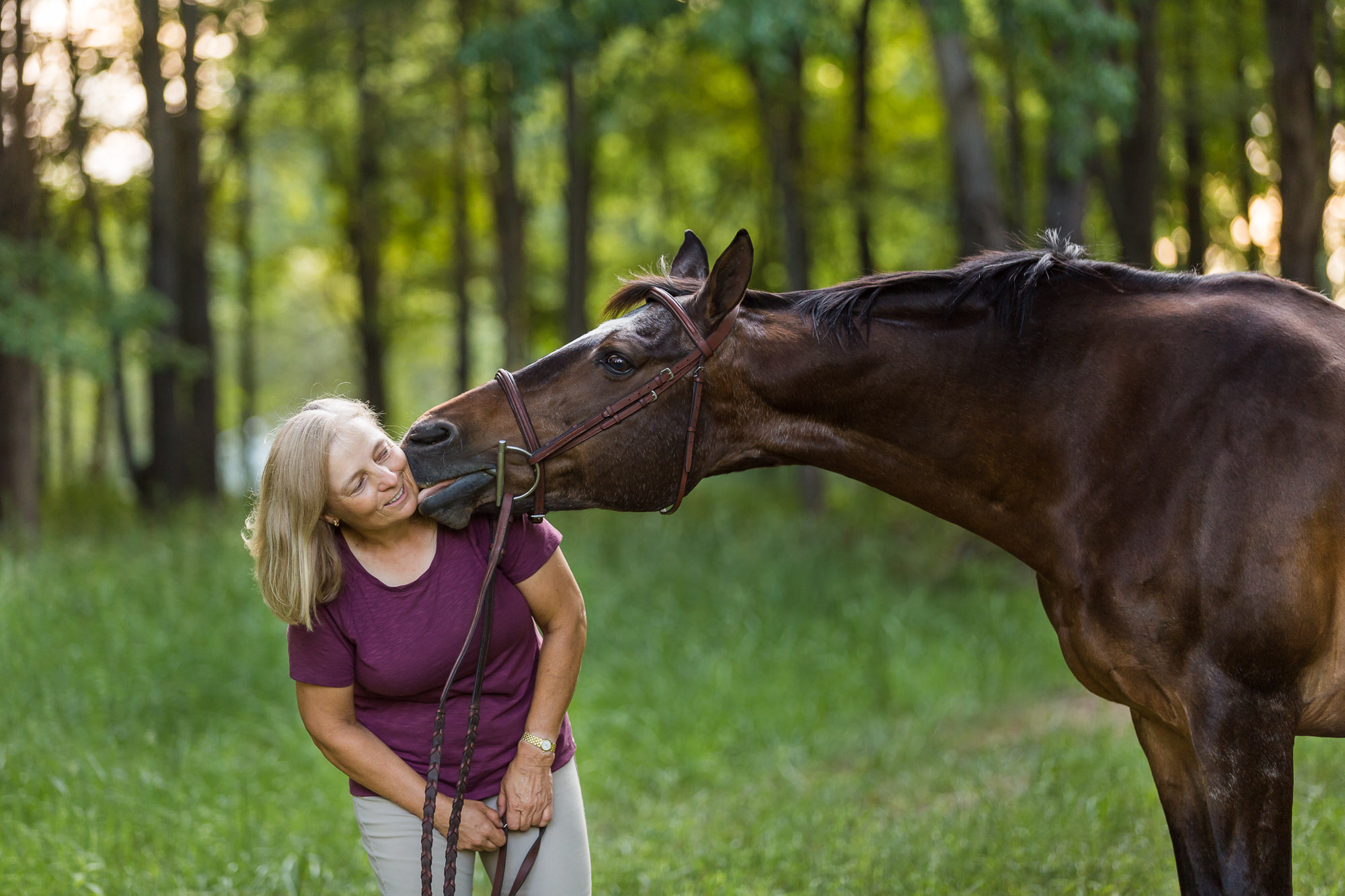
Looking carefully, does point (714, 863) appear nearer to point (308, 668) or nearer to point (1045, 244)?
point (308, 668)

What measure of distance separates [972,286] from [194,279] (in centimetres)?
1227

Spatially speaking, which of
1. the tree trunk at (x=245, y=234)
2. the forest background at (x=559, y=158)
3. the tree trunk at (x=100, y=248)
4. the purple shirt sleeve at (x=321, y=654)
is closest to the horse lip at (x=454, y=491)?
the purple shirt sleeve at (x=321, y=654)

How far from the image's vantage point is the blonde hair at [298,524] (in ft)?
7.73

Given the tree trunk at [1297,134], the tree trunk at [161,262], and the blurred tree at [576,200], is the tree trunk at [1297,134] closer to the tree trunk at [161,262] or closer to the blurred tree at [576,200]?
the blurred tree at [576,200]

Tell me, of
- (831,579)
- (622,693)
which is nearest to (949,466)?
(622,693)

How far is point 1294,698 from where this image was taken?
8.10ft

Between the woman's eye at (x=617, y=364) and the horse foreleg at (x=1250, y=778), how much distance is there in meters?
1.58

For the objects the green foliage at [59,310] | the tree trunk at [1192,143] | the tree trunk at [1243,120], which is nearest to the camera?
the green foliage at [59,310]

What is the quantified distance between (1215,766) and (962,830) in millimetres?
2238

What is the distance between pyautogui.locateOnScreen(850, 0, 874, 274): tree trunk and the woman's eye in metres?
9.54

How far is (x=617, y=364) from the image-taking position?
2.62 metres

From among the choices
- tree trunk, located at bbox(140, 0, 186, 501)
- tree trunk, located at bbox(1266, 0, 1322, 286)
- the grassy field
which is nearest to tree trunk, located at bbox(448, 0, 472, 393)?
tree trunk, located at bbox(140, 0, 186, 501)

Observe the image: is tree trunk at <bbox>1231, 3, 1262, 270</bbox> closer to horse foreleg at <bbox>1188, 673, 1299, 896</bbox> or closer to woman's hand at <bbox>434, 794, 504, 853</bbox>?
horse foreleg at <bbox>1188, 673, 1299, 896</bbox>

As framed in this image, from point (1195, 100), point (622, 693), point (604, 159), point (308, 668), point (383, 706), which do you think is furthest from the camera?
point (604, 159)
